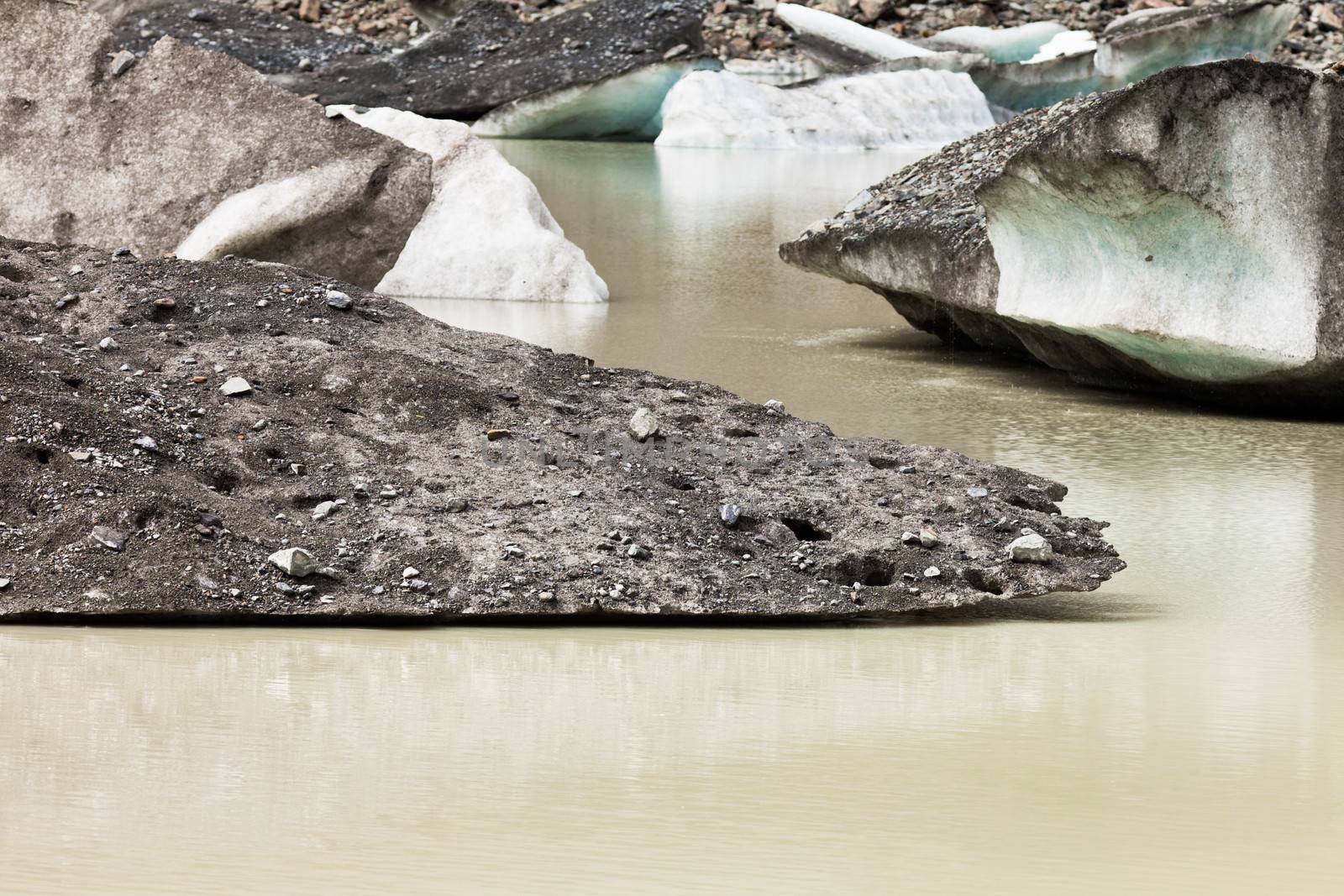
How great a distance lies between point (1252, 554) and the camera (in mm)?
4164

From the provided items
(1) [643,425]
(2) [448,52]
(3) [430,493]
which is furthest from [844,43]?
(3) [430,493]

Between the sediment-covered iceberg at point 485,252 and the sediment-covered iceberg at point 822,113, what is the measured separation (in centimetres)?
1098

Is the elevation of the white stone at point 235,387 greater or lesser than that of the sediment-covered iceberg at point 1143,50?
lesser

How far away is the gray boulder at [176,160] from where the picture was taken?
7.41m

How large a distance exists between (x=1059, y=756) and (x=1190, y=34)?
18.0 metres

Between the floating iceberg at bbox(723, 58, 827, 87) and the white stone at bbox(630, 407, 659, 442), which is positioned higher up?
the floating iceberg at bbox(723, 58, 827, 87)

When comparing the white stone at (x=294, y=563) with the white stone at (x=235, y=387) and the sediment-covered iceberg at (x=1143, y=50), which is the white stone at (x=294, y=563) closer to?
the white stone at (x=235, y=387)

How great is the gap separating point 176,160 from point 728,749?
555 centimetres

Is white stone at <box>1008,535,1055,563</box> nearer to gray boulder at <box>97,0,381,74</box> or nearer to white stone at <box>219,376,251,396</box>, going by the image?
white stone at <box>219,376,251,396</box>

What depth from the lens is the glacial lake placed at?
7.21 feet

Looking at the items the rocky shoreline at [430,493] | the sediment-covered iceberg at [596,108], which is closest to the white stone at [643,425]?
the rocky shoreline at [430,493]

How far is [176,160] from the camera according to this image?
749 centimetres

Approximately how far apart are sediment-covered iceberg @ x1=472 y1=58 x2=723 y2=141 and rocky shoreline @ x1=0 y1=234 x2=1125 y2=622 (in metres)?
14.4

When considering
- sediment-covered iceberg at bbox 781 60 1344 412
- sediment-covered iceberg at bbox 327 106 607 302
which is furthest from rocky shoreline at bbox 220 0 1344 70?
sediment-covered iceberg at bbox 781 60 1344 412
